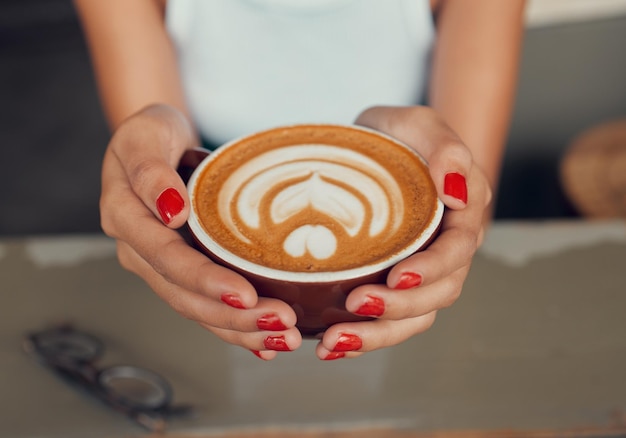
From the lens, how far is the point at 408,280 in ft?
1.60

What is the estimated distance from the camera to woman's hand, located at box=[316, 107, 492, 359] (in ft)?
1.62

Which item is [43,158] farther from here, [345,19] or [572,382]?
[572,382]

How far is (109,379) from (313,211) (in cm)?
34

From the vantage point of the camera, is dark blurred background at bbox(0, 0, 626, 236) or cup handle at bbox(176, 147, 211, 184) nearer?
cup handle at bbox(176, 147, 211, 184)

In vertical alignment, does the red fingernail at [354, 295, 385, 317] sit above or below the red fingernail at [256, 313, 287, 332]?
above

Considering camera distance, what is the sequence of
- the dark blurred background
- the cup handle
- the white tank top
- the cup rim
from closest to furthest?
the cup rim < the cup handle < the white tank top < the dark blurred background

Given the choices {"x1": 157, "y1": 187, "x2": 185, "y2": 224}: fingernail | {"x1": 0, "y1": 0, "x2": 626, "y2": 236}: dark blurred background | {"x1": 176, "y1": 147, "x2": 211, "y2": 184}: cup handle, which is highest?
{"x1": 157, "y1": 187, "x2": 185, "y2": 224}: fingernail

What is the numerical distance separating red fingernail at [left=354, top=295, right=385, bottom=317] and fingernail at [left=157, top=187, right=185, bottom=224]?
163mm

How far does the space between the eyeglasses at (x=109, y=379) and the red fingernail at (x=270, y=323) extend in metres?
0.28

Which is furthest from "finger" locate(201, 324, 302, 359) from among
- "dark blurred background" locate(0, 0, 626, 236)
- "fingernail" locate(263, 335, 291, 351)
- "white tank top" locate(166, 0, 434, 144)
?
"dark blurred background" locate(0, 0, 626, 236)

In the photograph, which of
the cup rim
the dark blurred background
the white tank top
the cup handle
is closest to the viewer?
the cup rim

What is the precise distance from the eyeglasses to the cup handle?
25 cm

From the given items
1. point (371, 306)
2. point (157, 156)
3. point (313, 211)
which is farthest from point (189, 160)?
point (371, 306)

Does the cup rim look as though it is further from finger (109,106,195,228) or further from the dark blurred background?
the dark blurred background
